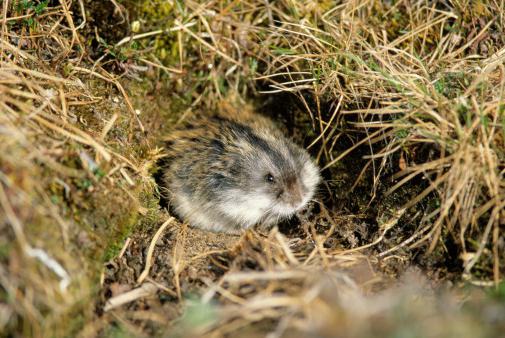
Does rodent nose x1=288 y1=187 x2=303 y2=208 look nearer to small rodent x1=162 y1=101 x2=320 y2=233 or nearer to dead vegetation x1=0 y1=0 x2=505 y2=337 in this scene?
small rodent x1=162 y1=101 x2=320 y2=233

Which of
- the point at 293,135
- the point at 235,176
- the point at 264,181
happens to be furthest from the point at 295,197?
the point at 293,135

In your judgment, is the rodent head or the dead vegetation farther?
the rodent head

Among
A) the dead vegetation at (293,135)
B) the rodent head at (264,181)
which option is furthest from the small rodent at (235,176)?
the dead vegetation at (293,135)

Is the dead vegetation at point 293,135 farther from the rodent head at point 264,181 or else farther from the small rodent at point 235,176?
the rodent head at point 264,181

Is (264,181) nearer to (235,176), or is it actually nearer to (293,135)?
(235,176)

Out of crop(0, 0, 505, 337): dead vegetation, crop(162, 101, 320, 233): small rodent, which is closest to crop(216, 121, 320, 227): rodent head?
crop(162, 101, 320, 233): small rodent
